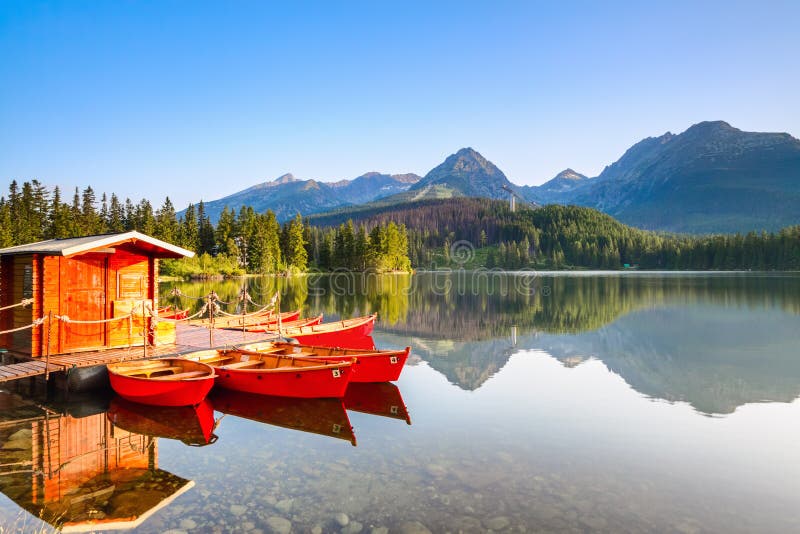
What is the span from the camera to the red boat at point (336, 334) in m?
22.9

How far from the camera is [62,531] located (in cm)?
780

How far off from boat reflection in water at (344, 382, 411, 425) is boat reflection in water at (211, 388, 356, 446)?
612mm

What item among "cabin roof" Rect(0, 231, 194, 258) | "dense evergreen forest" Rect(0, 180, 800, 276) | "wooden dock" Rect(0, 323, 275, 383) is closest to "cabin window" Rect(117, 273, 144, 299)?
"cabin roof" Rect(0, 231, 194, 258)

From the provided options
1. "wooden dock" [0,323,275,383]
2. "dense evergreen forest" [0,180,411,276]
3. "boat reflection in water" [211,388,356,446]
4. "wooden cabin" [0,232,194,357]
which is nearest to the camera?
"boat reflection in water" [211,388,356,446]


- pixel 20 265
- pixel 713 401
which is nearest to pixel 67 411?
pixel 20 265

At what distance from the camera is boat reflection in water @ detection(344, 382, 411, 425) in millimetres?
15041

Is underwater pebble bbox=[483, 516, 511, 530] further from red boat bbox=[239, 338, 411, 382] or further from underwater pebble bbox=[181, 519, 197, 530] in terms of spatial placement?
red boat bbox=[239, 338, 411, 382]

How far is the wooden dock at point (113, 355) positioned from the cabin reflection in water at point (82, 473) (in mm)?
1853

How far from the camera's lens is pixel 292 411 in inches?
582

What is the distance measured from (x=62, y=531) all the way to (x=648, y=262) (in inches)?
7929

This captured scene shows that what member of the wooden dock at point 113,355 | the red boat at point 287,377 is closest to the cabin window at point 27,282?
the wooden dock at point 113,355

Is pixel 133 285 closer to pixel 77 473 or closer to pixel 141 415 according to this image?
pixel 141 415

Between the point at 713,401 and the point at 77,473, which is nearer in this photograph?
the point at 77,473

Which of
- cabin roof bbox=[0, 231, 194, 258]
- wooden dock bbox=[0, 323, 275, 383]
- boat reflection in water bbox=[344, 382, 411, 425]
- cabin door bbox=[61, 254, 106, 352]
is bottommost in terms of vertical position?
boat reflection in water bbox=[344, 382, 411, 425]
